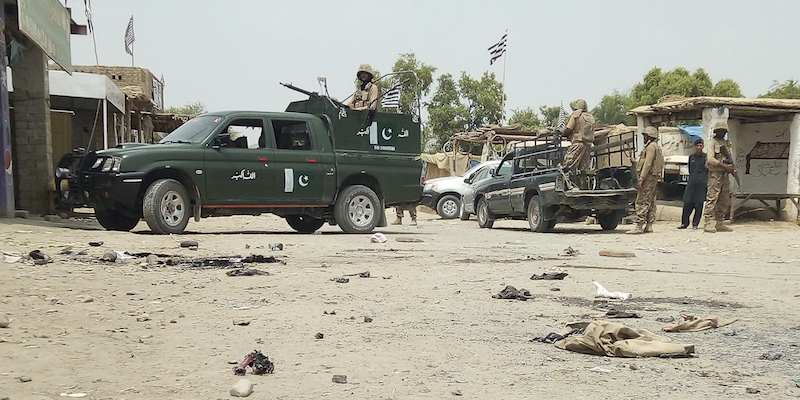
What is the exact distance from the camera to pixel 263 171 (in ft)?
40.0

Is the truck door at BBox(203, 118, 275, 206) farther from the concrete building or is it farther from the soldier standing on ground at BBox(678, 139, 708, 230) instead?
the concrete building

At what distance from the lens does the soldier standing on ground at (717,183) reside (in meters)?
14.6

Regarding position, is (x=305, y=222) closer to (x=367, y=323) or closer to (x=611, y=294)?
(x=611, y=294)

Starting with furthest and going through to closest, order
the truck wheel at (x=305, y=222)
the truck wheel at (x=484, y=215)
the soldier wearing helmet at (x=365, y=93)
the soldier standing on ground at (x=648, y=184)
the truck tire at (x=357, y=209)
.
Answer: the truck wheel at (x=484, y=215) → the soldier standing on ground at (x=648, y=184) → the truck wheel at (x=305, y=222) → the soldier wearing helmet at (x=365, y=93) → the truck tire at (x=357, y=209)

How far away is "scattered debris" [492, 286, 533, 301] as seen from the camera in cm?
634

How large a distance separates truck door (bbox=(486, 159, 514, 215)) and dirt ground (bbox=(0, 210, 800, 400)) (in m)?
7.43

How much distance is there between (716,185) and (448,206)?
9368 mm

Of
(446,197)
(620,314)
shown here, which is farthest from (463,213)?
(620,314)

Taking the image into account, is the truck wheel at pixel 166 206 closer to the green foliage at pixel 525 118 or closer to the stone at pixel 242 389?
the stone at pixel 242 389

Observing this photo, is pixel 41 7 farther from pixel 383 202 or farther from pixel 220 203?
pixel 383 202

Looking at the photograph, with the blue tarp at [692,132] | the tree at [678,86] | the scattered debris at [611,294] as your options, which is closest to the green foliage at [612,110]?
the tree at [678,86]

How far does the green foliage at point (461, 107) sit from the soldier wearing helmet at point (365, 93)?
31.5 meters

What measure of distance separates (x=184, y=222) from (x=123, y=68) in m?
19.1

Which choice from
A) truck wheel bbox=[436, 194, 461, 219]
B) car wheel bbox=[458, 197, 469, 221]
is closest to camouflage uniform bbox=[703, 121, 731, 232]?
car wheel bbox=[458, 197, 469, 221]
